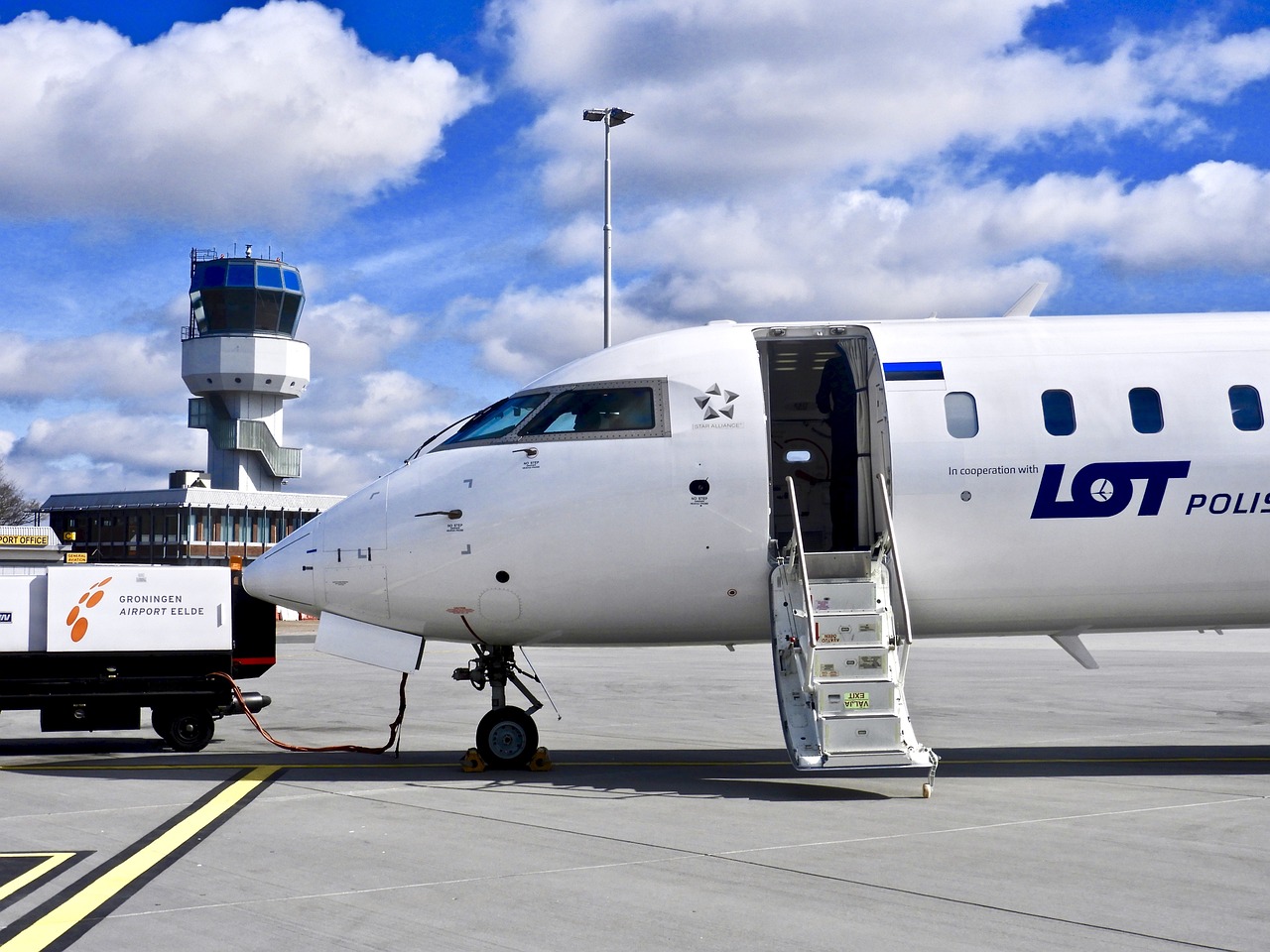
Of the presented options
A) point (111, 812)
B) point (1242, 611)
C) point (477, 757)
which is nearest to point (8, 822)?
point (111, 812)

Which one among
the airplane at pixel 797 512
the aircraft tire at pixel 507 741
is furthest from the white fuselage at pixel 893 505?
the aircraft tire at pixel 507 741

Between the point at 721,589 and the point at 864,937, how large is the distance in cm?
622

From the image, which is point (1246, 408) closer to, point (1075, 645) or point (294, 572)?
point (1075, 645)

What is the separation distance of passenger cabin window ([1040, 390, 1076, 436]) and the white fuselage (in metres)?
0.05

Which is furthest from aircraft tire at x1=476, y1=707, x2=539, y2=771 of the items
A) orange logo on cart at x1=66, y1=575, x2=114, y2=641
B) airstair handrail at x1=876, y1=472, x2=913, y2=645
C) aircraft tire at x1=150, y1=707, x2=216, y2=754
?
orange logo on cart at x1=66, y1=575, x2=114, y2=641

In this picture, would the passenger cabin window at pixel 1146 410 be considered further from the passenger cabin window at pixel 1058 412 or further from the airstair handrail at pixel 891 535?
the airstair handrail at pixel 891 535

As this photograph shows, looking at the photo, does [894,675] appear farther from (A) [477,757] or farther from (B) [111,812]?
(B) [111,812]

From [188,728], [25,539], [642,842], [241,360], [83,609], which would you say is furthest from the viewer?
[241,360]

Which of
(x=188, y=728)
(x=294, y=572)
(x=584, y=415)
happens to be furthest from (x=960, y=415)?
(x=188, y=728)

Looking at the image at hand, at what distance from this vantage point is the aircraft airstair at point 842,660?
11.3 m

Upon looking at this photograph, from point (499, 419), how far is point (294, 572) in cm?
270

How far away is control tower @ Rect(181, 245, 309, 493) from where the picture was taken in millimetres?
83875

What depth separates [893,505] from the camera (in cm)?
1282

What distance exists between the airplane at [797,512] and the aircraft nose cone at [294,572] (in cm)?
3
